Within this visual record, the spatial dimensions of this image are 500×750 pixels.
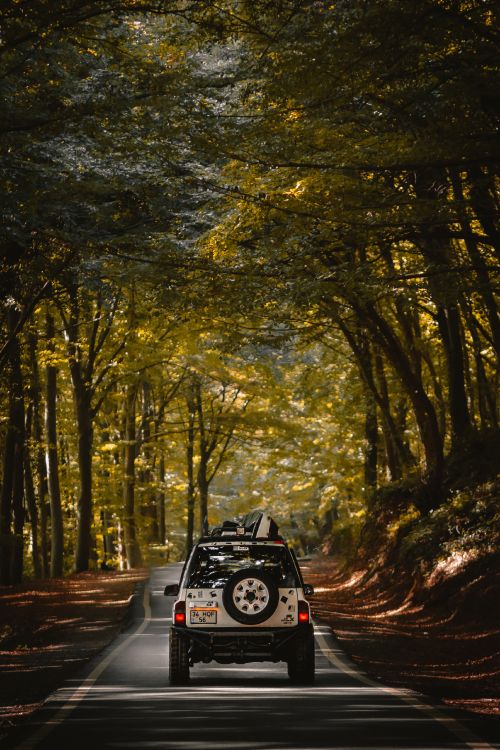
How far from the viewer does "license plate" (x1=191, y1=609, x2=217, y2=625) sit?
1242 cm

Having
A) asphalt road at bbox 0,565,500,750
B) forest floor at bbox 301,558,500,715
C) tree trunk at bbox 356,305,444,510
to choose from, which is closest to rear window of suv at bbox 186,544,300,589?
asphalt road at bbox 0,565,500,750

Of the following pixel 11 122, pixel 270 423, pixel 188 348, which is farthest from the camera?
pixel 270 423

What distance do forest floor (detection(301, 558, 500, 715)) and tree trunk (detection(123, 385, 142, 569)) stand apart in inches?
593

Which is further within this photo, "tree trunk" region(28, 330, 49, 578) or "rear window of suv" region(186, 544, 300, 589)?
"tree trunk" region(28, 330, 49, 578)

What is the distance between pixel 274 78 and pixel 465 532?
13601 mm

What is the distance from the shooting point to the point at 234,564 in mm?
12828

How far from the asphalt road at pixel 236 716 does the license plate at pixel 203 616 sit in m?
0.82

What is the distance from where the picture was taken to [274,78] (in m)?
13.8

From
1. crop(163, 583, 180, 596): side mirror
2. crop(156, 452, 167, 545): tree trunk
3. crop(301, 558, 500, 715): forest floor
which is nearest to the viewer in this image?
crop(163, 583, 180, 596): side mirror

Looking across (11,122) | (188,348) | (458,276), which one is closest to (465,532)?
(458,276)

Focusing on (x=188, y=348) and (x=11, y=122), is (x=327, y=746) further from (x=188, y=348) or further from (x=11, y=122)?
(x=188, y=348)

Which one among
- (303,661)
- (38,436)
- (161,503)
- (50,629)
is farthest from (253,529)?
(161,503)

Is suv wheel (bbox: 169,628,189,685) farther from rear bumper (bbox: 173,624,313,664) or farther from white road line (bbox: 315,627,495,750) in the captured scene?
white road line (bbox: 315,627,495,750)

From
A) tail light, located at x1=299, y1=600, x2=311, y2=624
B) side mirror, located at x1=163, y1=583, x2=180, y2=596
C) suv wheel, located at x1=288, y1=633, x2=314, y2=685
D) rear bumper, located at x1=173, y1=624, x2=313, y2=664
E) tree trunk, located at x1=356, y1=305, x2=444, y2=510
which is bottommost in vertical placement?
suv wheel, located at x1=288, y1=633, x2=314, y2=685
